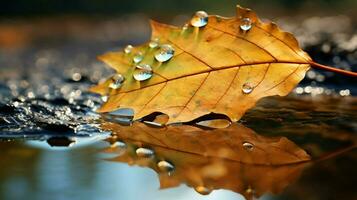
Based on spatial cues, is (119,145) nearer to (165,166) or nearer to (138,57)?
(165,166)

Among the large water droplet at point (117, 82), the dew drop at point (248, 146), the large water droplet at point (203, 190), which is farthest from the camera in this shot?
the large water droplet at point (117, 82)

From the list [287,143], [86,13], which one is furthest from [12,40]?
[287,143]

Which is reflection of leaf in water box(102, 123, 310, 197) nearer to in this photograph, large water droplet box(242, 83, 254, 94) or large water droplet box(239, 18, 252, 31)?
large water droplet box(242, 83, 254, 94)

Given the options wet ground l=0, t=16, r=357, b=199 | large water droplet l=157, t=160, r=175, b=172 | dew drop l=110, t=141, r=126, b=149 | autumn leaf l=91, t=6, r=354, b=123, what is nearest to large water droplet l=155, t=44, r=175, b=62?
autumn leaf l=91, t=6, r=354, b=123

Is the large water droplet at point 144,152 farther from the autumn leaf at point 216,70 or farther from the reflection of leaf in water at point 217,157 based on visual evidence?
the autumn leaf at point 216,70

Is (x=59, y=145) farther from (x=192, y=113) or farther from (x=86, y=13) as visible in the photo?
(x=86, y=13)

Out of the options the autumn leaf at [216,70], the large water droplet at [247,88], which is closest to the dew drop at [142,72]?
the autumn leaf at [216,70]
